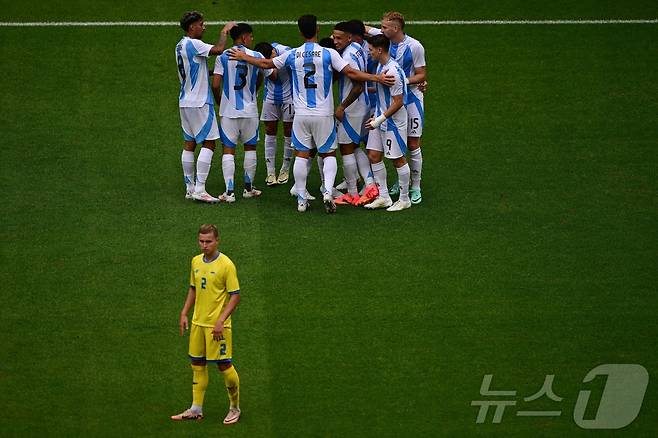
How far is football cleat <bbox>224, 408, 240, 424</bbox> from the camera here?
36.7 ft

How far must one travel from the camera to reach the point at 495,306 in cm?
1348

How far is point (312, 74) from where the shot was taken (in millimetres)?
15484

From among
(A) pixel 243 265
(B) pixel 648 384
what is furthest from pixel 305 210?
(B) pixel 648 384

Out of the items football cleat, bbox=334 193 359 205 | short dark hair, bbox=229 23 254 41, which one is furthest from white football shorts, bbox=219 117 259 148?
football cleat, bbox=334 193 359 205

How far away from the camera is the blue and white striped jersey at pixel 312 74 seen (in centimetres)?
1540

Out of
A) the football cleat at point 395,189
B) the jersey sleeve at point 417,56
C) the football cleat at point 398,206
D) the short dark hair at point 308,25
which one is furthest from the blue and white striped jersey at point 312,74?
the football cleat at point 395,189

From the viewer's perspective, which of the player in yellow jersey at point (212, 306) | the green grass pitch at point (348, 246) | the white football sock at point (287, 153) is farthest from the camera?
the white football sock at point (287, 153)

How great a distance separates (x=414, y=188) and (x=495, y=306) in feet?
10.8

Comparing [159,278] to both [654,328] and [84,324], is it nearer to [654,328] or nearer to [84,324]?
[84,324]

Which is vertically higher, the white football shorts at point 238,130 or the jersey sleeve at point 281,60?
the jersey sleeve at point 281,60

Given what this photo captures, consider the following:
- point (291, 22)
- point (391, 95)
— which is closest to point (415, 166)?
point (391, 95)

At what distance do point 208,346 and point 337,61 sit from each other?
547cm

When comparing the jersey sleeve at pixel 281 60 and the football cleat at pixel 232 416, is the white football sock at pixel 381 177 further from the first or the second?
the football cleat at pixel 232 416

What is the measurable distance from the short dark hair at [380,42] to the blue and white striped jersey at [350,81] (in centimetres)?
33
